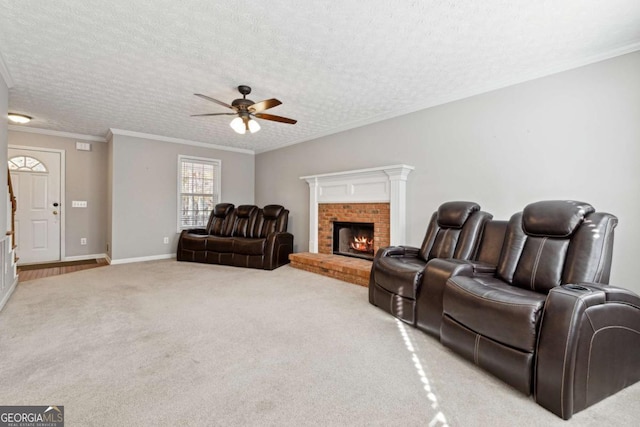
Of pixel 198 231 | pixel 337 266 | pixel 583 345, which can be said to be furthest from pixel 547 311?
pixel 198 231

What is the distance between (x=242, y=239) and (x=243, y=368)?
3397 millimetres

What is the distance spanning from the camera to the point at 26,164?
5.21 m

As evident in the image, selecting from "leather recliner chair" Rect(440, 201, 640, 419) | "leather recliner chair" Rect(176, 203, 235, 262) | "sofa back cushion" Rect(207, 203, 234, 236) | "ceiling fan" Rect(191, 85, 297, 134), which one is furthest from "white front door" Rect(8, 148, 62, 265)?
"leather recliner chair" Rect(440, 201, 640, 419)

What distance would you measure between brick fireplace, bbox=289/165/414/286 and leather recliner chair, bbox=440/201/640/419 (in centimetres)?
189

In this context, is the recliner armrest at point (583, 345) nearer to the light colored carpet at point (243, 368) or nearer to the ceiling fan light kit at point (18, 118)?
the light colored carpet at point (243, 368)

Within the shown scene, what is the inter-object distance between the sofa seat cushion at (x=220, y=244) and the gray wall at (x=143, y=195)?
1.26 m

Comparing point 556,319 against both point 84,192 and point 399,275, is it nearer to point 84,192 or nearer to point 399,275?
point 399,275

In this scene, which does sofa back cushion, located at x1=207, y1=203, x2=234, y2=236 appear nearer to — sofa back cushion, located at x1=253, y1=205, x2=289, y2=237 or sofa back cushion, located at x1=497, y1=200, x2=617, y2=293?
sofa back cushion, located at x1=253, y1=205, x2=289, y2=237

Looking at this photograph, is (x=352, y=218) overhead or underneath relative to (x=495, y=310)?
overhead

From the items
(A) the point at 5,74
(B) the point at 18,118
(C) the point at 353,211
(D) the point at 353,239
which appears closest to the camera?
(A) the point at 5,74

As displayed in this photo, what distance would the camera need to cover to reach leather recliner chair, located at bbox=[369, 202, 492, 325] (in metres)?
2.66

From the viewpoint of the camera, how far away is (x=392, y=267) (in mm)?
2848

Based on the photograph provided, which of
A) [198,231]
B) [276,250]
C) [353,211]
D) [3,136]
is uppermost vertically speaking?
[3,136]

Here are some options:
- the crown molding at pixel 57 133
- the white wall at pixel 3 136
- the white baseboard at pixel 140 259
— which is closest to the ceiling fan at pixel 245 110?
the white wall at pixel 3 136
